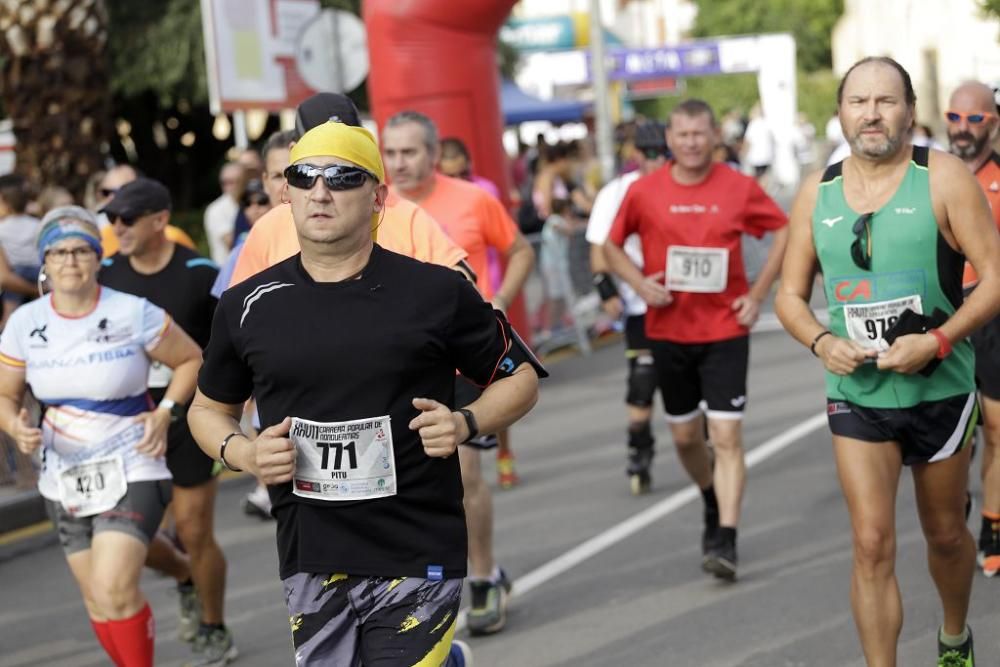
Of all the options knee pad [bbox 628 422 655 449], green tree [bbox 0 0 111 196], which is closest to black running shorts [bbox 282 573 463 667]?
knee pad [bbox 628 422 655 449]

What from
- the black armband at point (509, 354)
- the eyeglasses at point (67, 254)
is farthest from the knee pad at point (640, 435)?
the black armband at point (509, 354)

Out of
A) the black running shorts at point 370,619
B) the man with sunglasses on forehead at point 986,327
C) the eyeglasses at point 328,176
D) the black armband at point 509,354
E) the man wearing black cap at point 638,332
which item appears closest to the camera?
the eyeglasses at point 328,176

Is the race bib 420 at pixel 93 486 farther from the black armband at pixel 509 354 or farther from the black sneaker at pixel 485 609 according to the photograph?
the black armband at pixel 509 354

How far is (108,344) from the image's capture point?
5.79 metres

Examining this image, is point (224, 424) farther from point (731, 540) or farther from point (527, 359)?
point (731, 540)

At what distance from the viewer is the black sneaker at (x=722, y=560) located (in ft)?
24.0

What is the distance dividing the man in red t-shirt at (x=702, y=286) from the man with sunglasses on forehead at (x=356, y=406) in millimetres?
3719

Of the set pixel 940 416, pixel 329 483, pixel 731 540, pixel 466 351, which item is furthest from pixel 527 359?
pixel 731 540

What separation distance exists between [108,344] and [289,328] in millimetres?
2065

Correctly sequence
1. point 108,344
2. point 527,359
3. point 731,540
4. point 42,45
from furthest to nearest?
point 42,45 < point 731,540 < point 108,344 < point 527,359

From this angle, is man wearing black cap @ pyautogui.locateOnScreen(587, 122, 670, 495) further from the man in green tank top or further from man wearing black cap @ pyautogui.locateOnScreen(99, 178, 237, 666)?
the man in green tank top

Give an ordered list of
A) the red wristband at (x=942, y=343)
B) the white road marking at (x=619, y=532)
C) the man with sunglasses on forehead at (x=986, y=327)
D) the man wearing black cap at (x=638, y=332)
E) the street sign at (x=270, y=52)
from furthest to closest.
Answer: the street sign at (x=270, y=52), the man wearing black cap at (x=638, y=332), the white road marking at (x=619, y=532), the man with sunglasses on forehead at (x=986, y=327), the red wristband at (x=942, y=343)

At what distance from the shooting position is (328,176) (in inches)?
153

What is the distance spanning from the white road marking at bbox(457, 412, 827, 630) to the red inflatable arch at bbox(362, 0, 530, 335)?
2905mm
